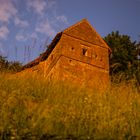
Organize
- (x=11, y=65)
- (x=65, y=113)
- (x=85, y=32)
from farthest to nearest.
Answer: (x=85, y=32) < (x=11, y=65) < (x=65, y=113)

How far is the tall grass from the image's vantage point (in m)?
3.57

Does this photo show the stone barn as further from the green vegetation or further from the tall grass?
the tall grass

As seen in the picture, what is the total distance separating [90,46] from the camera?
30812mm

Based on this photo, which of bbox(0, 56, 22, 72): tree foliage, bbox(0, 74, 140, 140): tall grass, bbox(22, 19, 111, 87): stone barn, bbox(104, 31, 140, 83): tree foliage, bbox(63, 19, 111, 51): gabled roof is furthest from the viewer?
bbox(104, 31, 140, 83): tree foliage

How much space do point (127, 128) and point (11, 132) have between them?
4.88 feet

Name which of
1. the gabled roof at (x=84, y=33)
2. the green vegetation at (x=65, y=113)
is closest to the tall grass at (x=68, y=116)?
the green vegetation at (x=65, y=113)

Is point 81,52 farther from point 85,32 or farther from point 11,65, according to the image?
point 11,65

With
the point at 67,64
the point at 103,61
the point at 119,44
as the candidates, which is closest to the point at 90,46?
the point at 103,61

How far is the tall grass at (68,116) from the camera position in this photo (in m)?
3.57

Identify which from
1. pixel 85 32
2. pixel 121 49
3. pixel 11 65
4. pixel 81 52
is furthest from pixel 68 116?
pixel 121 49

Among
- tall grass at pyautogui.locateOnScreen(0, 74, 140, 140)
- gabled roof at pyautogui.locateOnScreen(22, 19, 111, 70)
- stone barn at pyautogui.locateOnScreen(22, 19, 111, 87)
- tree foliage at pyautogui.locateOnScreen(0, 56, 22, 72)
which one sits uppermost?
gabled roof at pyautogui.locateOnScreen(22, 19, 111, 70)

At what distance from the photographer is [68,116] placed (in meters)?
3.90

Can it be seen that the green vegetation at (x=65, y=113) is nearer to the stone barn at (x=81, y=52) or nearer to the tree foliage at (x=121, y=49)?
the stone barn at (x=81, y=52)

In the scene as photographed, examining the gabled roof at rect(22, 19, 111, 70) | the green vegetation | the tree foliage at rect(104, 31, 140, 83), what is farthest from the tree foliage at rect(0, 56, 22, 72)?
the tree foliage at rect(104, 31, 140, 83)
